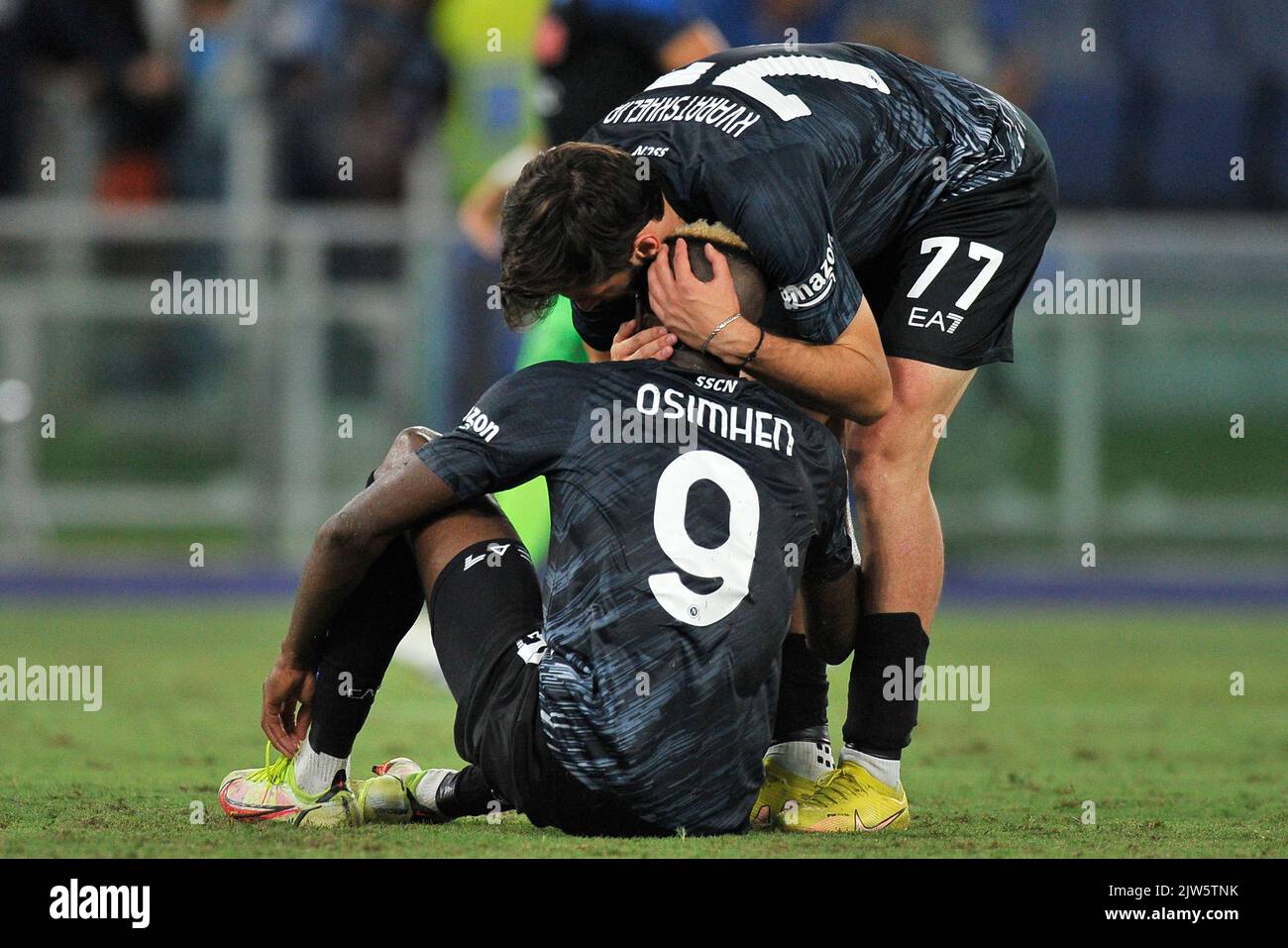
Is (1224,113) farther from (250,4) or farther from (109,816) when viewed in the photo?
(109,816)

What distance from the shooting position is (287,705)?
12.3ft

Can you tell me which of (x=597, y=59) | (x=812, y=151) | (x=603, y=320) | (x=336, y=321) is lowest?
(x=603, y=320)

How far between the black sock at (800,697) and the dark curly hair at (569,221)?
1030 mm

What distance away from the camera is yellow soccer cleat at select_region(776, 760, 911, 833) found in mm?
3812

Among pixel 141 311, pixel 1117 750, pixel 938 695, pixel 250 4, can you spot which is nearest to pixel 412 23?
pixel 250 4

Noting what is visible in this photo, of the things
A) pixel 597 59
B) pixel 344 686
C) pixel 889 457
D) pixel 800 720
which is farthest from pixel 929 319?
pixel 597 59

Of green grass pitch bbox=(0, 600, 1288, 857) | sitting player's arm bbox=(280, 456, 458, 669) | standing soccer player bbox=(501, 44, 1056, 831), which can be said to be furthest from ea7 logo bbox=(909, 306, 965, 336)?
sitting player's arm bbox=(280, 456, 458, 669)

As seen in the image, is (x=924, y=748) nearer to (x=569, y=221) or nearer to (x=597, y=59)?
(x=569, y=221)

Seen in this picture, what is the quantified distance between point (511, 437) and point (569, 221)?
0.41 metres

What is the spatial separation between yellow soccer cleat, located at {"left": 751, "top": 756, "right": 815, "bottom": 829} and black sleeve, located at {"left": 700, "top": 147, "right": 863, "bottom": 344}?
3.19 ft

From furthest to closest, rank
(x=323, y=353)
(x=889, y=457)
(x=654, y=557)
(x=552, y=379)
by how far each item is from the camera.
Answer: (x=323, y=353) < (x=889, y=457) < (x=552, y=379) < (x=654, y=557)

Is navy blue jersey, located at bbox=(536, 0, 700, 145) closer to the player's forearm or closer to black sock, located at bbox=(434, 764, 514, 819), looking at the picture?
the player's forearm

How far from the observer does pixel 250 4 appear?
1105 cm

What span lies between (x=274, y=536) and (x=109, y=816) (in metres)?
6.50
